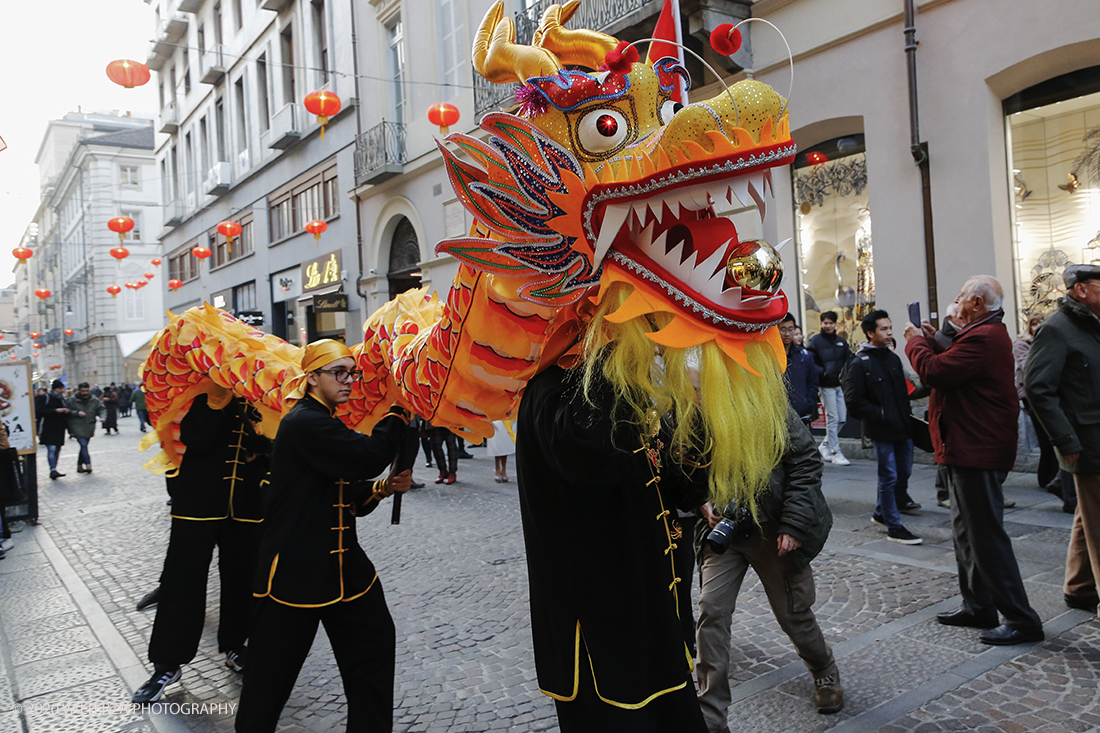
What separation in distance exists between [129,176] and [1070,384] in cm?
4554

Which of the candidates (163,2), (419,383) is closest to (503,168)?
(419,383)

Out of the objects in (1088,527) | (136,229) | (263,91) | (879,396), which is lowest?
(1088,527)

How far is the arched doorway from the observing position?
16406 millimetres

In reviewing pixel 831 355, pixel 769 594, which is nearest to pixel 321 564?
pixel 769 594

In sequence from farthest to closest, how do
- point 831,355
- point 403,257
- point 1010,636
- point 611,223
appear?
point 403,257
point 831,355
point 1010,636
point 611,223

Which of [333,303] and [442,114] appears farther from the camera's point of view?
[333,303]

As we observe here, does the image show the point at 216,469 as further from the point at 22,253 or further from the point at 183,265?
the point at 183,265

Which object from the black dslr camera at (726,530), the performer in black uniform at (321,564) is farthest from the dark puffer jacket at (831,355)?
the performer in black uniform at (321,564)

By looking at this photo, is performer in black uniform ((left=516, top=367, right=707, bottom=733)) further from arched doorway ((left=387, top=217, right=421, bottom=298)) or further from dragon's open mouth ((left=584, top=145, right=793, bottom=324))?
arched doorway ((left=387, top=217, right=421, bottom=298))

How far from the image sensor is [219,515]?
4.18m

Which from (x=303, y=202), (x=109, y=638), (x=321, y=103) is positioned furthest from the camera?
(x=303, y=202)

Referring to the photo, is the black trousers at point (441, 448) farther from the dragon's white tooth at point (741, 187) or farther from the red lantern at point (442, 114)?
the dragon's white tooth at point (741, 187)

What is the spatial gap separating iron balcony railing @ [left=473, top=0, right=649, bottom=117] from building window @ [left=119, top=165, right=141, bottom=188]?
3450 cm

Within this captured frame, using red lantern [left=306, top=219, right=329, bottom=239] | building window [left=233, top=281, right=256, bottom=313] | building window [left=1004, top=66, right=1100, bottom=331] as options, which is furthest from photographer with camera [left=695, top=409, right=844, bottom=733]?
building window [left=233, top=281, right=256, bottom=313]
